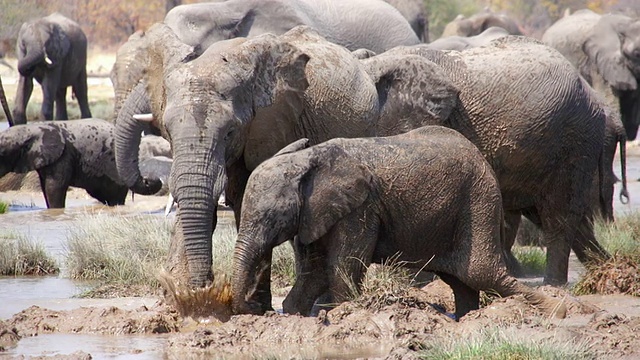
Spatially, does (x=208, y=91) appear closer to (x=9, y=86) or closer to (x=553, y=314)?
(x=553, y=314)

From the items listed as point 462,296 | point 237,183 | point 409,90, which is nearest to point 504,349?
point 462,296

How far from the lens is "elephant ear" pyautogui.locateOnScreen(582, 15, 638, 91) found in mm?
28562

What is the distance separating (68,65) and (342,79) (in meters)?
22.7

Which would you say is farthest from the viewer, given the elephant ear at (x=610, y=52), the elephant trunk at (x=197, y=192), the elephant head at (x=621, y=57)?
the elephant ear at (x=610, y=52)

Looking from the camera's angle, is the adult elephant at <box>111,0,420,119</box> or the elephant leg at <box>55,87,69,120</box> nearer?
the adult elephant at <box>111,0,420,119</box>

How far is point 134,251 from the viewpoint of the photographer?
39.8ft

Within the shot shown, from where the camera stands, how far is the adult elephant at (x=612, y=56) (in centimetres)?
2850

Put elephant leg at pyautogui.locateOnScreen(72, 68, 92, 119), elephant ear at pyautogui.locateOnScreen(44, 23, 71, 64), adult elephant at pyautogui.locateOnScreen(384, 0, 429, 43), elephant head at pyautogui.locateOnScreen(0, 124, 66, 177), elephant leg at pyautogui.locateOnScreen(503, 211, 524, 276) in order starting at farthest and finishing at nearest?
elephant leg at pyautogui.locateOnScreen(72, 68, 92, 119) → elephant ear at pyautogui.locateOnScreen(44, 23, 71, 64) → adult elephant at pyautogui.locateOnScreen(384, 0, 429, 43) → elephant head at pyautogui.locateOnScreen(0, 124, 66, 177) → elephant leg at pyautogui.locateOnScreen(503, 211, 524, 276)

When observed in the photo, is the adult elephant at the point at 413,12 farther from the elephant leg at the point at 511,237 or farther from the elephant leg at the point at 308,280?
the elephant leg at the point at 308,280

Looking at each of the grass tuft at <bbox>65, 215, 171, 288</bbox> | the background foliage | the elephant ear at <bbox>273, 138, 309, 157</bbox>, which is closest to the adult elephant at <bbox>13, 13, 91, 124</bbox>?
the grass tuft at <bbox>65, 215, 171, 288</bbox>

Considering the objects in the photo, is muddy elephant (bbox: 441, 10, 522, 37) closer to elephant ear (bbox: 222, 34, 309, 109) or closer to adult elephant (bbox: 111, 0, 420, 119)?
adult elephant (bbox: 111, 0, 420, 119)

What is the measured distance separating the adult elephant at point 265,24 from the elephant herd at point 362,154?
15 centimetres

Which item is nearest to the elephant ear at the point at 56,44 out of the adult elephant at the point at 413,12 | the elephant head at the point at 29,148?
the adult elephant at the point at 413,12

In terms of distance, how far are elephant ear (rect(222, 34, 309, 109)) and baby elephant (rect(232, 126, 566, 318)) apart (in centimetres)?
56
